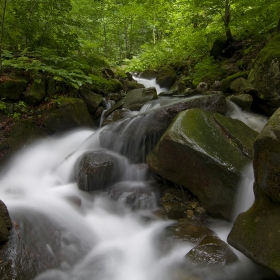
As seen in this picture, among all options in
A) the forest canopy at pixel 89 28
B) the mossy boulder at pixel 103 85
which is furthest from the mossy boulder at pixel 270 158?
the mossy boulder at pixel 103 85

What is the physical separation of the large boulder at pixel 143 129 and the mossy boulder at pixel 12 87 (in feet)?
8.37

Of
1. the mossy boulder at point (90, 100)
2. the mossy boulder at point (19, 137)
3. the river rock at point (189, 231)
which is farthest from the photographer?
the mossy boulder at point (90, 100)

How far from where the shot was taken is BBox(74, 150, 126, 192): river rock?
5.03 m

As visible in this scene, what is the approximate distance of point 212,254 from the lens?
3.17m

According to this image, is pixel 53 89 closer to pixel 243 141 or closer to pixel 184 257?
pixel 243 141

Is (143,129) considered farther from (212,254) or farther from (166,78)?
(166,78)

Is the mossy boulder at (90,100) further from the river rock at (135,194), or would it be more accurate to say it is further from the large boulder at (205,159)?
the large boulder at (205,159)

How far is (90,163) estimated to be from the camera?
5.15m

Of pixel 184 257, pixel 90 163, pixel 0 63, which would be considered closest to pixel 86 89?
pixel 0 63

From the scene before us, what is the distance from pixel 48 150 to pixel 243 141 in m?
4.76

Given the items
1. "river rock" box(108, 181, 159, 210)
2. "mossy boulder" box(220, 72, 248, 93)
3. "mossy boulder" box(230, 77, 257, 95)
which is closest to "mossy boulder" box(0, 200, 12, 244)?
"river rock" box(108, 181, 159, 210)

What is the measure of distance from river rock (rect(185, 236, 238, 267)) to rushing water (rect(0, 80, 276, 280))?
0.29 feet

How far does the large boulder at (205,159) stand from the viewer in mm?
4094

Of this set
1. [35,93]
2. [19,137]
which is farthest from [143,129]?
[35,93]
